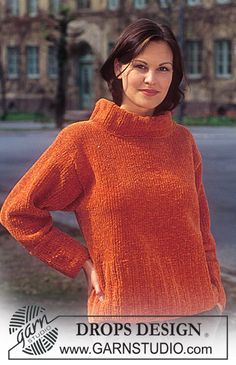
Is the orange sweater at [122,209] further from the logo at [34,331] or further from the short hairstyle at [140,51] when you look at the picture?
the logo at [34,331]

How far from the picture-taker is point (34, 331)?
1.67 m

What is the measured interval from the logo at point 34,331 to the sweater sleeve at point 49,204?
259 millimetres

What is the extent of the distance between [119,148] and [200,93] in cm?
1533

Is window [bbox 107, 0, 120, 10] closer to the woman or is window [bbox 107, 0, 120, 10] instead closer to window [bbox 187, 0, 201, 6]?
window [bbox 187, 0, 201, 6]

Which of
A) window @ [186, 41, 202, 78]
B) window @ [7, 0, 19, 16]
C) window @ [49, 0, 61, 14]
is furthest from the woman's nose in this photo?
window @ [186, 41, 202, 78]

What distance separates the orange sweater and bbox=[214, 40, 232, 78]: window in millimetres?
14513

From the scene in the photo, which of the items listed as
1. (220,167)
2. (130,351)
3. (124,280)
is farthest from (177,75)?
(220,167)

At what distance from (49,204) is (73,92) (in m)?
6.74

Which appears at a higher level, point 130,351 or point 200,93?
point 130,351

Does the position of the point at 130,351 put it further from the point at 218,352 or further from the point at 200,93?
the point at 200,93

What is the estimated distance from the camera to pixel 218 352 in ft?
5.31

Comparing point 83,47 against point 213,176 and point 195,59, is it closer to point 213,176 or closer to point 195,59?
point 213,176

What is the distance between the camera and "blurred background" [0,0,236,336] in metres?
3.51

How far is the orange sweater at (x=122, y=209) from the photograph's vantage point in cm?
139
